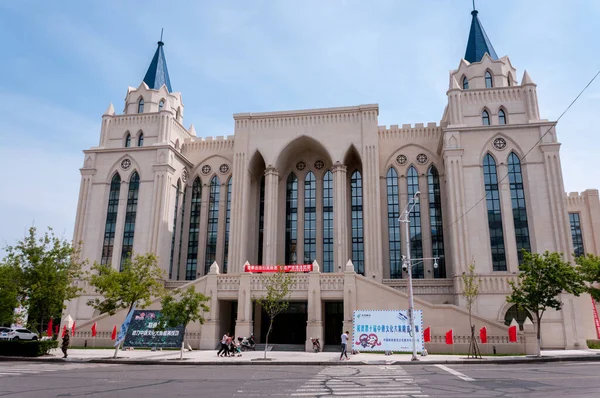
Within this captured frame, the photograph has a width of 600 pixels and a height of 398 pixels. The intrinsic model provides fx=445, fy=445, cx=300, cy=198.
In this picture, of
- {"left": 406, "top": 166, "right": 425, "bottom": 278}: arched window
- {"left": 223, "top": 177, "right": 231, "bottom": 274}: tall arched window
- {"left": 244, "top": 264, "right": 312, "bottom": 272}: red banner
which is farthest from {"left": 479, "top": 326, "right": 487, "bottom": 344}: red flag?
{"left": 223, "top": 177, "right": 231, "bottom": 274}: tall arched window

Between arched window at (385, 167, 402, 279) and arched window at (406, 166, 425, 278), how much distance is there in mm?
1211

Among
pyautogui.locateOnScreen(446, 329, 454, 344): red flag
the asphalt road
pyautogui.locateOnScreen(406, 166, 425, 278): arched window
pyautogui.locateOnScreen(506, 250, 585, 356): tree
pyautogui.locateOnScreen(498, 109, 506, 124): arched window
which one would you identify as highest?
pyautogui.locateOnScreen(498, 109, 506, 124): arched window

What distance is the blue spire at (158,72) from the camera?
5038 centimetres

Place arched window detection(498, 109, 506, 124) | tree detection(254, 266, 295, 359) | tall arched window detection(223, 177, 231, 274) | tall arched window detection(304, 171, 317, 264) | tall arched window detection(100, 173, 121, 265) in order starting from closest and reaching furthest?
tree detection(254, 266, 295, 359), arched window detection(498, 109, 506, 124), tall arched window detection(100, 173, 121, 265), tall arched window detection(304, 171, 317, 264), tall arched window detection(223, 177, 231, 274)

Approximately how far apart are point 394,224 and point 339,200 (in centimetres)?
611

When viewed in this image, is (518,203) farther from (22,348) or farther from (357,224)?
(22,348)

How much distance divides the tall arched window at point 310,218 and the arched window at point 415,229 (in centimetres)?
934

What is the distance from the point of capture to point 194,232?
157 feet

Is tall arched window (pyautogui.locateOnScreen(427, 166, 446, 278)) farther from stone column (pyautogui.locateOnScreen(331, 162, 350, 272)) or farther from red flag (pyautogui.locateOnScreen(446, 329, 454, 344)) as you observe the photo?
red flag (pyautogui.locateOnScreen(446, 329, 454, 344))

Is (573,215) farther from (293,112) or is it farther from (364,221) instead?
(293,112)

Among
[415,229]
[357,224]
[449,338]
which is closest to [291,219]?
[357,224]

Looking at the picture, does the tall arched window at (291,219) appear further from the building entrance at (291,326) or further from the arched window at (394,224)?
the arched window at (394,224)

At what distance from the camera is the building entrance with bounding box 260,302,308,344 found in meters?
37.2

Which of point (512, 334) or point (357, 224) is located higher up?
point (357, 224)
